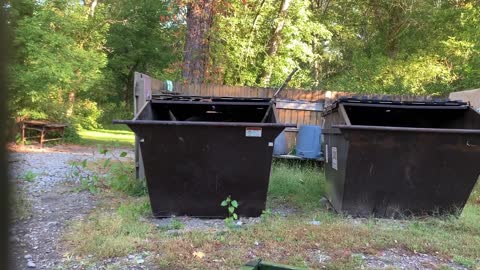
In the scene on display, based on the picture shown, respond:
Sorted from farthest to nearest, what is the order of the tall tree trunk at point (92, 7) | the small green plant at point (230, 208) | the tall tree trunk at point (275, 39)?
the tall tree trunk at point (92, 7) → the tall tree trunk at point (275, 39) → the small green plant at point (230, 208)

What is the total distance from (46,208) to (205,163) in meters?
2.32

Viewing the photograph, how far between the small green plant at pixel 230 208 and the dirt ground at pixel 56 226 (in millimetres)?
155

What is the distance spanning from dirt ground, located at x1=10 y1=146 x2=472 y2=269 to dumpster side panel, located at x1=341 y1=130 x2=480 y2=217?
1.27 meters

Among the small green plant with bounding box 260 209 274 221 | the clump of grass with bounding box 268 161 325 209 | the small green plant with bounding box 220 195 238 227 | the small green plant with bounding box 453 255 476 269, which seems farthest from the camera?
the clump of grass with bounding box 268 161 325 209

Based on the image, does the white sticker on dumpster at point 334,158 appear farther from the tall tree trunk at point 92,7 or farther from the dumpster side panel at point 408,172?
the tall tree trunk at point 92,7

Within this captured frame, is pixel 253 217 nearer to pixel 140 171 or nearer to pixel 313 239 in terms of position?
pixel 313 239

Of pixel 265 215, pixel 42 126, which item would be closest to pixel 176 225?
pixel 265 215

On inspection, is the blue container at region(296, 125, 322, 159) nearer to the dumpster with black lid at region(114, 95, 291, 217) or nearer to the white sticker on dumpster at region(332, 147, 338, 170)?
the white sticker on dumpster at region(332, 147, 338, 170)

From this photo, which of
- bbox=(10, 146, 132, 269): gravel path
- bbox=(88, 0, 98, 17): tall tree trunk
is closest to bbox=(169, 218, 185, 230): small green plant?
bbox=(10, 146, 132, 269): gravel path

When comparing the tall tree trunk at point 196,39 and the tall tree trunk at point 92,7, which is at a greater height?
the tall tree trunk at point 92,7

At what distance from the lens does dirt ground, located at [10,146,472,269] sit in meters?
3.81

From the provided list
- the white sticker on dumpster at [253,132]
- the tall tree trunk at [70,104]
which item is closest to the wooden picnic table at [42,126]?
the tall tree trunk at [70,104]

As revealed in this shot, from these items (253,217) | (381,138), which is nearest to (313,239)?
(253,217)

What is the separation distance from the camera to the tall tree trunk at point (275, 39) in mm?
15367
